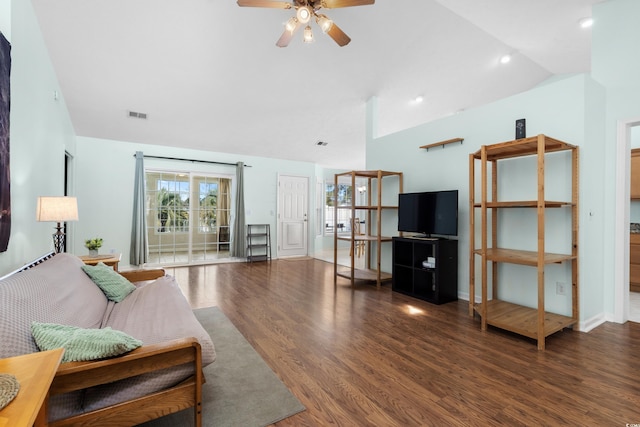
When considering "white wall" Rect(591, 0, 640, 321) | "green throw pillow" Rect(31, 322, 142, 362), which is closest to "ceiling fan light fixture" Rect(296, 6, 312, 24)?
"green throw pillow" Rect(31, 322, 142, 362)

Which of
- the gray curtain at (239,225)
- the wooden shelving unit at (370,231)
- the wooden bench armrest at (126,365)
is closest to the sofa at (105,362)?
the wooden bench armrest at (126,365)

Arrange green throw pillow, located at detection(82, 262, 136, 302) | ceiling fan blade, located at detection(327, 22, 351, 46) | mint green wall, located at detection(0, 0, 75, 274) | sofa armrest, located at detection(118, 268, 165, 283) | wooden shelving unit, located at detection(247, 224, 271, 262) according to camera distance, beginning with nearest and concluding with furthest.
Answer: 1. mint green wall, located at detection(0, 0, 75, 274)
2. green throw pillow, located at detection(82, 262, 136, 302)
3. ceiling fan blade, located at detection(327, 22, 351, 46)
4. sofa armrest, located at detection(118, 268, 165, 283)
5. wooden shelving unit, located at detection(247, 224, 271, 262)

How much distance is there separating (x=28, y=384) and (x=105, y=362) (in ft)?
1.27

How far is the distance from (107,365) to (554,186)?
12.4 feet

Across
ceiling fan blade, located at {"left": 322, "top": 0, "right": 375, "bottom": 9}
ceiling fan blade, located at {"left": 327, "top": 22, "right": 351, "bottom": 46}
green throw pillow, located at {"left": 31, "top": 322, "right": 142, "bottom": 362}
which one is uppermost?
ceiling fan blade, located at {"left": 322, "top": 0, "right": 375, "bottom": 9}

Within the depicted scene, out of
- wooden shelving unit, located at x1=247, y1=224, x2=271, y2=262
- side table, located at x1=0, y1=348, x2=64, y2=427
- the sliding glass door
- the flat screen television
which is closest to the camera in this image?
side table, located at x1=0, y1=348, x2=64, y2=427

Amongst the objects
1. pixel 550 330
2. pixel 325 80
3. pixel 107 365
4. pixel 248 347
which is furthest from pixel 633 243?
pixel 107 365

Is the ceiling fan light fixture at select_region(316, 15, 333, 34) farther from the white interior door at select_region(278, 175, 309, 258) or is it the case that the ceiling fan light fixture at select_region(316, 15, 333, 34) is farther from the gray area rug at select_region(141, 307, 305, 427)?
the white interior door at select_region(278, 175, 309, 258)

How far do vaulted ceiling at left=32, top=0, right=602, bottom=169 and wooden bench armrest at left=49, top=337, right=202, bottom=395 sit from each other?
125 inches

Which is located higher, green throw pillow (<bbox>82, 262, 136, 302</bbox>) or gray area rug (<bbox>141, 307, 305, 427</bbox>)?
green throw pillow (<bbox>82, 262, 136, 302</bbox>)

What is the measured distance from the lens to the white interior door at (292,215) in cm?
736

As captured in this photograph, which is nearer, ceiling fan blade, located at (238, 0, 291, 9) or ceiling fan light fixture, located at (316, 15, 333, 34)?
ceiling fan blade, located at (238, 0, 291, 9)

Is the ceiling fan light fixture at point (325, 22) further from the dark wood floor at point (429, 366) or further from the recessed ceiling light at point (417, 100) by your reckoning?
the recessed ceiling light at point (417, 100)

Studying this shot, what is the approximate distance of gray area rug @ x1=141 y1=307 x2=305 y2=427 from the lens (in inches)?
63.0
